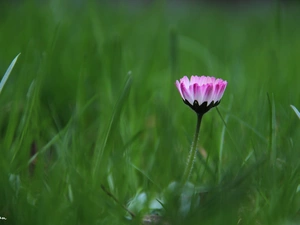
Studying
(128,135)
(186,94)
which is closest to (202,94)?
(186,94)

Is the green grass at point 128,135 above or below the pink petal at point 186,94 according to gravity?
below

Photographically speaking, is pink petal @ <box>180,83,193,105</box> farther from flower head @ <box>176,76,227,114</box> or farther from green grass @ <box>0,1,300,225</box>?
green grass @ <box>0,1,300,225</box>

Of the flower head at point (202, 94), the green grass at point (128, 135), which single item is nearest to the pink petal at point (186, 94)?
the flower head at point (202, 94)

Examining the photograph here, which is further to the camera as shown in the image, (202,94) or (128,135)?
(128,135)

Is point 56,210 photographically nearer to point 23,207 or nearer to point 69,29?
point 23,207

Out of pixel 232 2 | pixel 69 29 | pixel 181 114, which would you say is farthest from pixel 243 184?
pixel 232 2

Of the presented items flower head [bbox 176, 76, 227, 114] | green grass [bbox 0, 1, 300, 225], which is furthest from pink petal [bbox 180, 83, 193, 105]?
green grass [bbox 0, 1, 300, 225]

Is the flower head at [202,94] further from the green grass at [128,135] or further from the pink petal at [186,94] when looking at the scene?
the green grass at [128,135]

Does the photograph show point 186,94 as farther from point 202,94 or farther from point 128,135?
point 128,135
